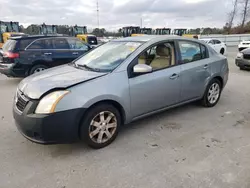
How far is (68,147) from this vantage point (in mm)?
3072

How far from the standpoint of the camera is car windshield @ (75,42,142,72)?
3256mm

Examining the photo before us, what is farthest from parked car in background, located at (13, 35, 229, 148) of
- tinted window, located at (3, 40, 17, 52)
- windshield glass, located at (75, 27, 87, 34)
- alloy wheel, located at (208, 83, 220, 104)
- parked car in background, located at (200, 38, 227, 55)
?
windshield glass, located at (75, 27, 87, 34)

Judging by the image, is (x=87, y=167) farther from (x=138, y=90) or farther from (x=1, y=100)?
(x=1, y=100)

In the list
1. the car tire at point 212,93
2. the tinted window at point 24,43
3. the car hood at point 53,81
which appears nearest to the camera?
the car hood at point 53,81

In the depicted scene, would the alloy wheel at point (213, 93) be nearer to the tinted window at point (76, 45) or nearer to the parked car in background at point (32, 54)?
the parked car in background at point (32, 54)

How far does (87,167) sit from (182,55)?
2.52 m

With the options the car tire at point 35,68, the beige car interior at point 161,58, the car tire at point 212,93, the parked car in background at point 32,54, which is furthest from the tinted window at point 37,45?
the car tire at point 212,93

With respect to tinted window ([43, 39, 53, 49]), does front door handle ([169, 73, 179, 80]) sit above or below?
below

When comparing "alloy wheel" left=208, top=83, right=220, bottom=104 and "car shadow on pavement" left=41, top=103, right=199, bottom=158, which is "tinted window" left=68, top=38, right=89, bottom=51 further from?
"alloy wheel" left=208, top=83, right=220, bottom=104

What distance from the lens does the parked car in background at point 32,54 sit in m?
6.88

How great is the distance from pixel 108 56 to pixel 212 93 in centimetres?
247

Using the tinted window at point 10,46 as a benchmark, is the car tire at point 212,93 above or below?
below

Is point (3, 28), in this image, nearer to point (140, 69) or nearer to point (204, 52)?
point (204, 52)

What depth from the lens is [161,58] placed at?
3.68 meters
